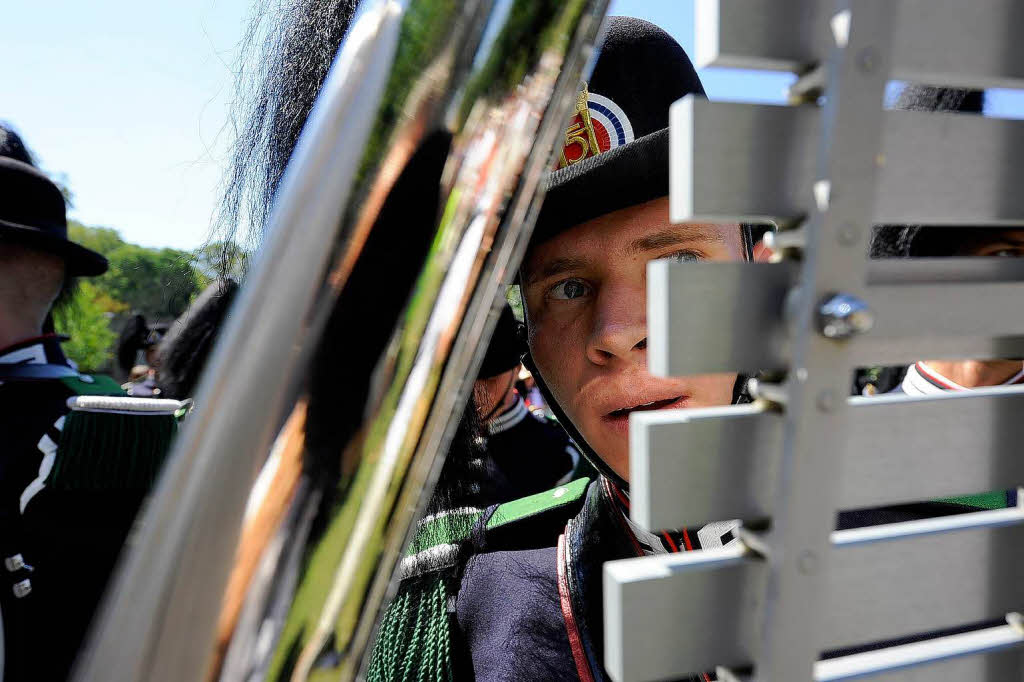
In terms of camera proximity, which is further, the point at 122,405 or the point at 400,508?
the point at 122,405

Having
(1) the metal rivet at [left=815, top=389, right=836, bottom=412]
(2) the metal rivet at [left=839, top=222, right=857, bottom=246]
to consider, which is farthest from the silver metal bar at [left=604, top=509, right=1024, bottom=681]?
(2) the metal rivet at [left=839, top=222, right=857, bottom=246]

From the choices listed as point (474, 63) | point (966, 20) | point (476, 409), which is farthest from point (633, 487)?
point (476, 409)

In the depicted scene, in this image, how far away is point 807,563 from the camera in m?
0.53

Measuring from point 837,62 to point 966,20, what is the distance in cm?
13

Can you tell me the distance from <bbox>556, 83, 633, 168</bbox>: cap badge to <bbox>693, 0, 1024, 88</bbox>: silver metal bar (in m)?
0.87

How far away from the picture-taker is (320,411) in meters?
0.48

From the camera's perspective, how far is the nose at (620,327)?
1308 millimetres

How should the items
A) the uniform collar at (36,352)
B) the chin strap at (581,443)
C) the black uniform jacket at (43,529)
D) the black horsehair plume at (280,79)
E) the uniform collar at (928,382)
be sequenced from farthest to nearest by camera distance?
the uniform collar at (928,382)
the uniform collar at (36,352)
the black uniform jacket at (43,529)
the chin strap at (581,443)
the black horsehair plume at (280,79)

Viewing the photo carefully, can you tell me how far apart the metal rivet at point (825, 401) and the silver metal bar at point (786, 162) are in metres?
0.13

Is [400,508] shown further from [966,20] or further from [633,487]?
[966,20]

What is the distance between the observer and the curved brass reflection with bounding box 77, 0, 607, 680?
0.43m

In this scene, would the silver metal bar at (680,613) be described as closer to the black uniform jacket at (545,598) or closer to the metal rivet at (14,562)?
the black uniform jacket at (545,598)

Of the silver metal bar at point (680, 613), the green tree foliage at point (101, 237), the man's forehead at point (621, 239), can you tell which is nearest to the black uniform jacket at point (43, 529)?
the man's forehead at point (621, 239)

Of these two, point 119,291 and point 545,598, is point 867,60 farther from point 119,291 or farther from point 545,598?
point 119,291
